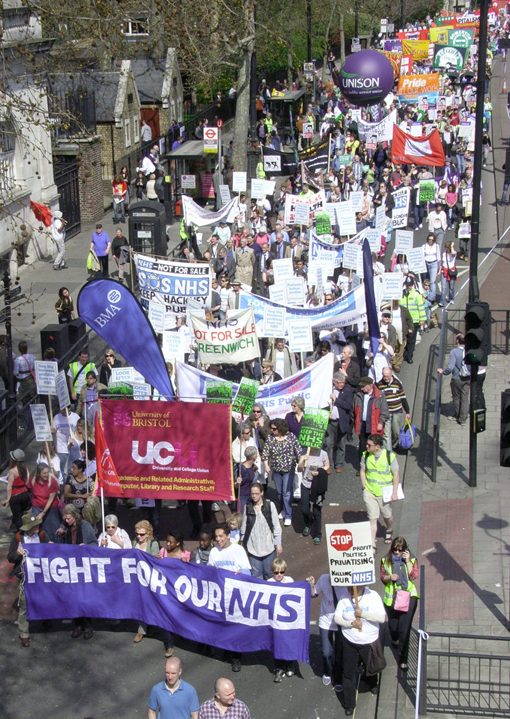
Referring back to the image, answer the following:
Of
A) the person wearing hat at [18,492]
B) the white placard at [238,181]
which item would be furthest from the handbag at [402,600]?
the white placard at [238,181]

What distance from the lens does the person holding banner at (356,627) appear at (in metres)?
8.79

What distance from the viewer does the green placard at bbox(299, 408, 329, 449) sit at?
11945 millimetres

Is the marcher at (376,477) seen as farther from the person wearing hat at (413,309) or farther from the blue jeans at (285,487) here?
the person wearing hat at (413,309)

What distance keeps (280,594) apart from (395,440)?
17.2 feet

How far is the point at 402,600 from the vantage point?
368 inches

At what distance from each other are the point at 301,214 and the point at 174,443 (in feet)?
38.2

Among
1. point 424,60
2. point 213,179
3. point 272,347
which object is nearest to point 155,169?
point 213,179

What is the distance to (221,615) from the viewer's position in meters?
9.64

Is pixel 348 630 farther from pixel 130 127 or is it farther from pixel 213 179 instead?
pixel 130 127

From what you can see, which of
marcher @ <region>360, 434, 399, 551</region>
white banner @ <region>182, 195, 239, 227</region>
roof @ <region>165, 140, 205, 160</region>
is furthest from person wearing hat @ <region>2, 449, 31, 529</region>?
roof @ <region>165, 140, 205, 160</region>

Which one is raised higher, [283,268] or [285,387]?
[283,268]

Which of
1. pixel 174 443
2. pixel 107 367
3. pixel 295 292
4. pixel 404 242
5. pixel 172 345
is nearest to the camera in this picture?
pixel 174 443

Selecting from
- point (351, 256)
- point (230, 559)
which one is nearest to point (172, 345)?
point (351, 256)

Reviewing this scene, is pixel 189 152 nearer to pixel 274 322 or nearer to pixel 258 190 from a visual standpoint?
pixel 258 190
